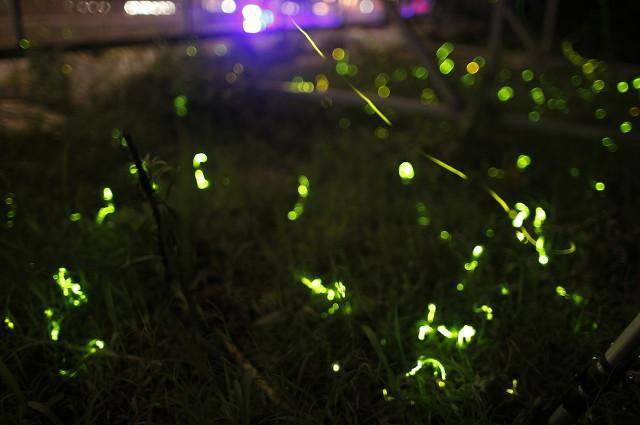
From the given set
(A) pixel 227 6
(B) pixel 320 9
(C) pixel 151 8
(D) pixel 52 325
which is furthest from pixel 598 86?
(B) pixel 320 9

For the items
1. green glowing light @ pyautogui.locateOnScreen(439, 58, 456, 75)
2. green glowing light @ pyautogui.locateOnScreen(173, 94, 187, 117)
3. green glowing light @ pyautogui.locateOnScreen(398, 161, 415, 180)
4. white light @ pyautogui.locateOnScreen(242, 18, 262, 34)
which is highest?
white light @ pyautogui.locateOnScreen(242, 18, 262, 34)

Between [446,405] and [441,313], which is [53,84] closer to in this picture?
[441,313]

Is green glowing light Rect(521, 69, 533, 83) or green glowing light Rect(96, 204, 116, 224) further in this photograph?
green glowing light Rect(521, 69, 533, 83)

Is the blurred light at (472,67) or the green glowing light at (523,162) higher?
the blurred light at (472,67)

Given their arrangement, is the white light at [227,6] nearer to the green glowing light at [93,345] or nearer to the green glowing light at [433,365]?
the green glowing light at [93,345]

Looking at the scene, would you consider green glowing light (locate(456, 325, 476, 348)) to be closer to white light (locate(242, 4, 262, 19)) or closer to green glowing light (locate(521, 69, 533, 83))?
green glowing light (locate(521, 69, 533, 83))

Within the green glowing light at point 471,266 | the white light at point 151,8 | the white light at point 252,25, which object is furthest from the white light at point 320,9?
the green glowing light at point 471,266

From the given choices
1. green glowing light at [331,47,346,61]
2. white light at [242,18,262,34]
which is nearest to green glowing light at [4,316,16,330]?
white light at [242,18,262,34]

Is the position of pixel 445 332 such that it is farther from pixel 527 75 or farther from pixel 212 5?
pixel 212 5
